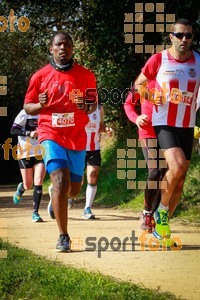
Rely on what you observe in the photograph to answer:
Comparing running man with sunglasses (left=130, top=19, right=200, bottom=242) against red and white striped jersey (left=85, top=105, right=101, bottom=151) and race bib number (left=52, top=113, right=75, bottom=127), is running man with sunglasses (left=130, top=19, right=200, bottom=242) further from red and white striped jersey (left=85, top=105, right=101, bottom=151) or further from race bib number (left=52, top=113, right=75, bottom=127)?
red and white striped jersey (left=85, top=105, right=101, bottom=151)

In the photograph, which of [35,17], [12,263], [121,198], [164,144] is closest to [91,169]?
[121,198]

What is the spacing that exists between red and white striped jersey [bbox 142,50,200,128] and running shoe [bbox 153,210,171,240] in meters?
0.89

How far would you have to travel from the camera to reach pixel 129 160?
1784 centimetres

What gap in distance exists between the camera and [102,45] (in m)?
18.4

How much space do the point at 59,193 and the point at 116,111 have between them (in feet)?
46.7

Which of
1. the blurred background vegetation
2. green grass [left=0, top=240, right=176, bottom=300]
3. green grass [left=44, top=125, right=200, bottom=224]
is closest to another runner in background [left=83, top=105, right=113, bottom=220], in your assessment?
green grass [left=44, top=125, right=200, bottom=224]

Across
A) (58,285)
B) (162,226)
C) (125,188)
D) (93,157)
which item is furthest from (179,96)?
(125,188)

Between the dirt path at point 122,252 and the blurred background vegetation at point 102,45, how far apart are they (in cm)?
432

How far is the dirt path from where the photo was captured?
6238 millimetres

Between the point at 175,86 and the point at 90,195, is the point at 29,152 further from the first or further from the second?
the point at 175,86

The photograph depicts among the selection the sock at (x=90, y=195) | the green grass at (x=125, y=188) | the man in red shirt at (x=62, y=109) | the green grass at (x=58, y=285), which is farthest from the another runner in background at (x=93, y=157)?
the green grass at (x=58, y=285)

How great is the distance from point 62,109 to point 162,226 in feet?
4.94

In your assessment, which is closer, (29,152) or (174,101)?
(174,101)

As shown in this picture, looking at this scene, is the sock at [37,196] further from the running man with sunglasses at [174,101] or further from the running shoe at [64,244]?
the running shoe at [64,244]
